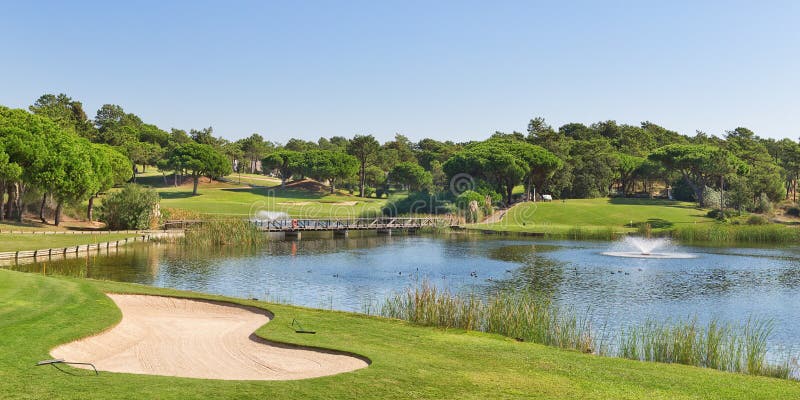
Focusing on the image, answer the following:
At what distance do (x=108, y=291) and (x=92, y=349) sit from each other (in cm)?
918

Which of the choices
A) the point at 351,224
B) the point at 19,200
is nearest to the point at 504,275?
the point at 351,224

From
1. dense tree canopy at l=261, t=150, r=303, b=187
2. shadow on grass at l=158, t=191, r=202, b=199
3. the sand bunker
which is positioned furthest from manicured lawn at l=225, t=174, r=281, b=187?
the sand bunker

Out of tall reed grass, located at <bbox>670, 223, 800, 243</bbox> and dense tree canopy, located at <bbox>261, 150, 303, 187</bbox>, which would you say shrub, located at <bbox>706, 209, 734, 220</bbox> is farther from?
dense tree canopy, located at <bbox>261, 150, 303, 187</bbox>

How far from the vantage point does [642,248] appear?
69000 mm

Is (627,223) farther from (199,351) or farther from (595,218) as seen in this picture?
(199,351)

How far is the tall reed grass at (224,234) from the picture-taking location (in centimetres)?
6581

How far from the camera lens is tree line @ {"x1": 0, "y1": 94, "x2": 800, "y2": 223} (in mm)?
66312

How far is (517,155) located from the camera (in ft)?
404

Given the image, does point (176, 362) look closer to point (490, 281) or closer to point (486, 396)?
point (486, 396)

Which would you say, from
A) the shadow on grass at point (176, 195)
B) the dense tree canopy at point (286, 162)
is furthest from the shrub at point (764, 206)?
the shadow on grass at point (176, 195)

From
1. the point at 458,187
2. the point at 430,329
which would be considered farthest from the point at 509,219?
the point at 430,329

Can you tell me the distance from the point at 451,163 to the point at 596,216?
3703 cm

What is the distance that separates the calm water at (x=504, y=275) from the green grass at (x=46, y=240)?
438cm

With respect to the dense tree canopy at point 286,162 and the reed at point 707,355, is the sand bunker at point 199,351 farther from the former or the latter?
the dense tree canopy at point 286,162
